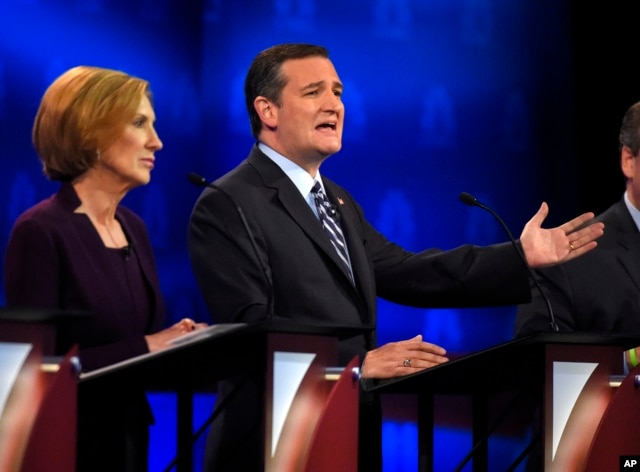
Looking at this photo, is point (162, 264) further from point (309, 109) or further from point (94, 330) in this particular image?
point (94, 330)

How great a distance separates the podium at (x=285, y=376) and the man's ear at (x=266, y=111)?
3.47 feet

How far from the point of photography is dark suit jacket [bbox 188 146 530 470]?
9.75 feet

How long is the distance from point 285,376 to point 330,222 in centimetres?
100

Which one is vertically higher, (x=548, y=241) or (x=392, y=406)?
(x=548, y=241)

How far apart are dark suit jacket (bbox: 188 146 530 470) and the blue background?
1956 mm

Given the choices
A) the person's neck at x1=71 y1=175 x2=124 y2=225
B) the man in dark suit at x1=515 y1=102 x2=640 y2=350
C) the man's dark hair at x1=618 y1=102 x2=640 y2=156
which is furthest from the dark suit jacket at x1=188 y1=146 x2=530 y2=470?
the man's dark hair at x1=618 y1=102 x2=640 y2=156

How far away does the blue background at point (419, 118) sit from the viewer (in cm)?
525

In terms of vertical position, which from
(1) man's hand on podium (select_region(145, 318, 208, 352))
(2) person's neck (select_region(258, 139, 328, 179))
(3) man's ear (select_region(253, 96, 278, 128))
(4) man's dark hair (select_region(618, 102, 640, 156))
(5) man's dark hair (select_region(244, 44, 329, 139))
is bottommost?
(1) man's hand on podium (select_region(145, 318, 208, 352))

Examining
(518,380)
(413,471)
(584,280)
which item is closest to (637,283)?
(584,280)

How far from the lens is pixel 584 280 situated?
3721 mm

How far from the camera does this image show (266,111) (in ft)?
11.2

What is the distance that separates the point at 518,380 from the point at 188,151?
295cm

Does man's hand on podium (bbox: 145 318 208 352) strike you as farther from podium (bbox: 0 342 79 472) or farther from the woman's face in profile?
the woman's face in profile

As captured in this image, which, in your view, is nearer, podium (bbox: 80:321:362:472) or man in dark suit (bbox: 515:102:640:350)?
podium (bbox: 80:321:362:472)
